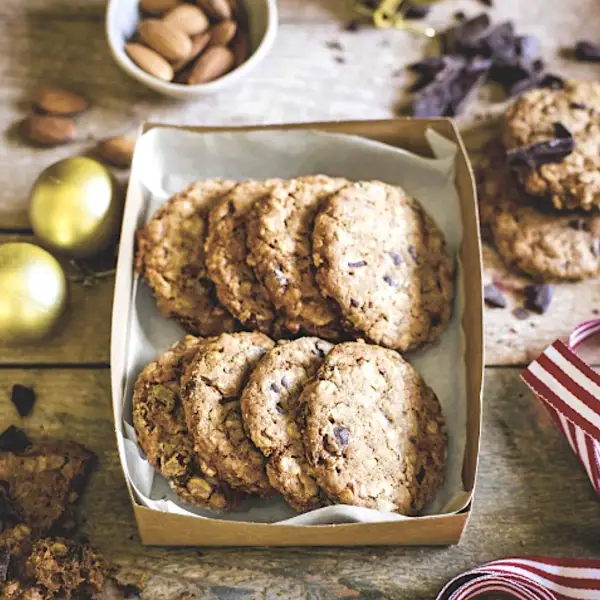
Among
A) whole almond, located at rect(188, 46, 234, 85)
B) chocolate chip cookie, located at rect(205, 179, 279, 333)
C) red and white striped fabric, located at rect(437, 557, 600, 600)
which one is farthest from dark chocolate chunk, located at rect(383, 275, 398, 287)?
whole almond, located at rect(188, 46, 234, 85)

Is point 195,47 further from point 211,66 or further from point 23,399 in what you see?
point 23,399

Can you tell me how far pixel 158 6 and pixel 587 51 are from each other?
0.98 m

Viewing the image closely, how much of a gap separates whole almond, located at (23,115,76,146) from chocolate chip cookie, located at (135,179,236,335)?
1.23 feet

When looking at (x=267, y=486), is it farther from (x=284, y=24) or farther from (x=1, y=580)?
(x=284, y=24)

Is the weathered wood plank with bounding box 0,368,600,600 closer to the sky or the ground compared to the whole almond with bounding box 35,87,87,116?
closer to the ground

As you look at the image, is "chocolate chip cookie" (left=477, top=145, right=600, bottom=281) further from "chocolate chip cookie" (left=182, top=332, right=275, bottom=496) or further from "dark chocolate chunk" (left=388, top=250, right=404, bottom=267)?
"chocolate chip cookie" (left=182, top=332, right=275, bottom=496)

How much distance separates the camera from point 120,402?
1.47 metres

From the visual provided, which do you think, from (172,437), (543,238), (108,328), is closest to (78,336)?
(108,328)

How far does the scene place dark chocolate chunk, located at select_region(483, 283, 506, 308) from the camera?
172 cm

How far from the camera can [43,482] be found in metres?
1.52

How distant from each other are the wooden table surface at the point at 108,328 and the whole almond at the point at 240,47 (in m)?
0.08

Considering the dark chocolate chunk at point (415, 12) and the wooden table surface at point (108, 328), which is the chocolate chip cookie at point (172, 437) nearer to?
the wooden table surface at point (108, 328)

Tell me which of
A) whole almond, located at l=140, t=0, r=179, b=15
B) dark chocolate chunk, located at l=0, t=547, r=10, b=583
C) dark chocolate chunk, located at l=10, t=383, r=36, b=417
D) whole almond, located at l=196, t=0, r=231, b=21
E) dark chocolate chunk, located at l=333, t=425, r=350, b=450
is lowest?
dark chocolate chunk, located at l=0, t=547, r=10, b=583

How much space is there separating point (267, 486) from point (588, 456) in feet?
1.99
